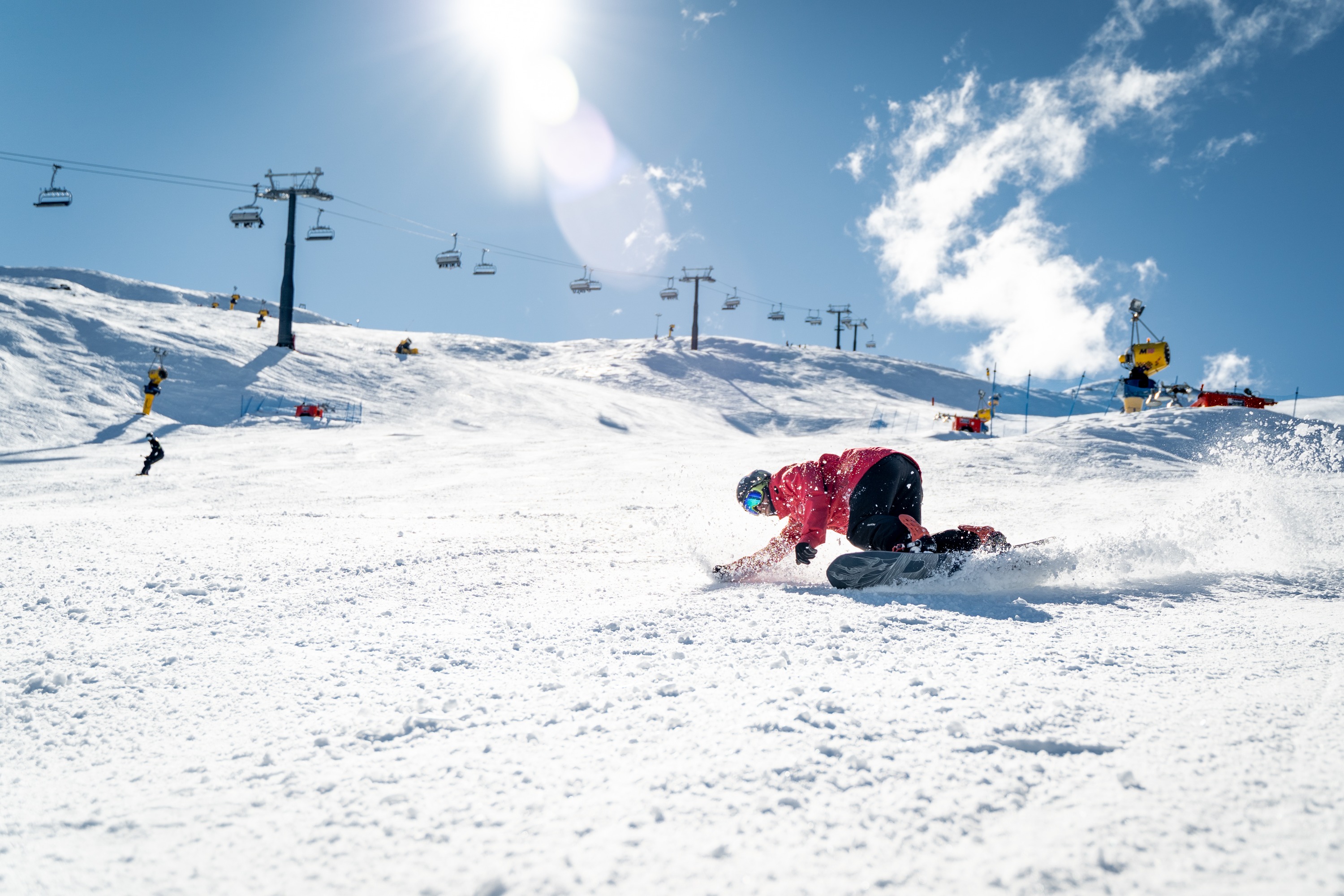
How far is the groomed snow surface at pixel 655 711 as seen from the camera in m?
1.58

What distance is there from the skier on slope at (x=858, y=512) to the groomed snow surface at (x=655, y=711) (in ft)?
0.85

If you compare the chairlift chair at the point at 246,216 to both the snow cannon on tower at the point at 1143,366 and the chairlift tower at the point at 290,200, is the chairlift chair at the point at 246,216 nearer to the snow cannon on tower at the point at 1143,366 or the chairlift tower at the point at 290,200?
the chairlift tower at the point at 290,200

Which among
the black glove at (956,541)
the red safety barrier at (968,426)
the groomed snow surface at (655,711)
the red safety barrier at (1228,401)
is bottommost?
the groomed snow surface at (655,711)

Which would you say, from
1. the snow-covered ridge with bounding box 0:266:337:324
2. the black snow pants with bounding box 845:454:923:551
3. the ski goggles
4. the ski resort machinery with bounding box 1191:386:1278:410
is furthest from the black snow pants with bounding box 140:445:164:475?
the snow-covered ridge with bounding box 0:266:337:324

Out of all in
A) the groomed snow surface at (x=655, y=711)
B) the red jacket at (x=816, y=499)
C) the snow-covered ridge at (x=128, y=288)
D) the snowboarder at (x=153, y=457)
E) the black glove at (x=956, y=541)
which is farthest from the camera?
the snow-covered ridge at (x=128, y=288)

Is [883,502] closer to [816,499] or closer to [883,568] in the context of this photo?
[816,499]

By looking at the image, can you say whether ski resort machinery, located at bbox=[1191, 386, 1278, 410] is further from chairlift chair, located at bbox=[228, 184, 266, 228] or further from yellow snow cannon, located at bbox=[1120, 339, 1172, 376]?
chairlift chair, located at bbox=[228, 184, 266, 228]

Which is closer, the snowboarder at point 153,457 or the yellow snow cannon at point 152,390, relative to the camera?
the snowboarder at point 153,457

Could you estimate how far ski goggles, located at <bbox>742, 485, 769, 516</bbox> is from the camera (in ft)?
17.3

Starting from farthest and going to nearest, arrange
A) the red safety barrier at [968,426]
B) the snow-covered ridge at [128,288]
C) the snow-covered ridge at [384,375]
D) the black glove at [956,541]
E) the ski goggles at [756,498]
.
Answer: the snow-covered ridge at [128,288] < the red safety barrier at [968,426] < the snow-covered ridge at [384,375] < the ski goggles at [756,498] < the black glove at [956,541]

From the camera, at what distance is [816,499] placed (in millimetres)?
4887

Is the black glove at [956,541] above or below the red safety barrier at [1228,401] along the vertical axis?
below

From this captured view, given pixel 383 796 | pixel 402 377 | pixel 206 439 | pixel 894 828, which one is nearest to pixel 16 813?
pixel 383 796

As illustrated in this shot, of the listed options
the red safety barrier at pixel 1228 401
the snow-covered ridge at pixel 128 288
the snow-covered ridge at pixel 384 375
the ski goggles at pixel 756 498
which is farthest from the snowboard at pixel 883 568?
the snow-covered ridge at pixel 128 288
